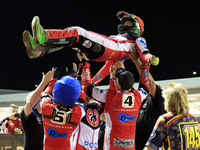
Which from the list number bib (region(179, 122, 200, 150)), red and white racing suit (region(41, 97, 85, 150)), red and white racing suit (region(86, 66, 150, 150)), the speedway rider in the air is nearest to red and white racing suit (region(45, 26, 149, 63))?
the speedway rider in the air

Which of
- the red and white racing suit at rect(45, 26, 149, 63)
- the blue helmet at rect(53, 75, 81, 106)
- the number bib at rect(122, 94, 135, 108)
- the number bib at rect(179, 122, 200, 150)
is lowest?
A: the number bib at rect(179, 122, 200, 150)

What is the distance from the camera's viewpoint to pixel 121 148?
2395mm

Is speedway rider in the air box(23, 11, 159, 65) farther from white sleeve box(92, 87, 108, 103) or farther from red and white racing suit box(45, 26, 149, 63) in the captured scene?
white sleeve box(92, 87, 108, 103)

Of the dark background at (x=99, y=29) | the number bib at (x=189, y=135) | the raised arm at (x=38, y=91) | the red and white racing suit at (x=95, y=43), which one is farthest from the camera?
the dark background at (x=99, y=29)

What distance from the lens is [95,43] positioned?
2.57m

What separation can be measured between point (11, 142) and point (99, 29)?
7158 mm

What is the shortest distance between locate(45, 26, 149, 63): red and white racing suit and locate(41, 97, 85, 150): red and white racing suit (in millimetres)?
566

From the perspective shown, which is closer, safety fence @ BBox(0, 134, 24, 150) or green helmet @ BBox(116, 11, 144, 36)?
green helmet @ BBox(116, 11, 144, 36)

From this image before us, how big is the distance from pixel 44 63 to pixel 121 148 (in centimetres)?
943

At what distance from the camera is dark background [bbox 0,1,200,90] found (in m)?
8.70

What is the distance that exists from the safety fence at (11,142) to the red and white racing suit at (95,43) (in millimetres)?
1841

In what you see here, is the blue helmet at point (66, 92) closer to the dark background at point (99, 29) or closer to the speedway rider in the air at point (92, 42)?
the speedway rider in the air at point (92, 42)

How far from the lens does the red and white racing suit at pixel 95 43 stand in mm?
2297

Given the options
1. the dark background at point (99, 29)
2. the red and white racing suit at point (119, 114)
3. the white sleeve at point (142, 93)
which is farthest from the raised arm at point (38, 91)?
the dark background at point (99, 29)
